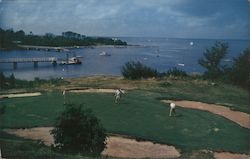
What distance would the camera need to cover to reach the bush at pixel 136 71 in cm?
570

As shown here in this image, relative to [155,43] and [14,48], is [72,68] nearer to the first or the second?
[14,48]

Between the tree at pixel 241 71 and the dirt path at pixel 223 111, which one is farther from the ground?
the tree at pixel 241 71

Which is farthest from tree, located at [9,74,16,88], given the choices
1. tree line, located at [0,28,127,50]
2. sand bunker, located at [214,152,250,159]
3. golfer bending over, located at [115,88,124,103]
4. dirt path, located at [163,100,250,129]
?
sand bunker, located at [214,152,250,159]

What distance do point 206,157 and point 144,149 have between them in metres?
0.77

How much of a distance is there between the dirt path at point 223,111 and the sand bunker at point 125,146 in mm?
628

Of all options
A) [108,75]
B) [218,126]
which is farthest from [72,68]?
[218,126]

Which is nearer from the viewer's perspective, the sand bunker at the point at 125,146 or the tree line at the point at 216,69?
the sand bunker at the point at 125,146

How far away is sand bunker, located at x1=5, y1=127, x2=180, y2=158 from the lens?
548 centimetres

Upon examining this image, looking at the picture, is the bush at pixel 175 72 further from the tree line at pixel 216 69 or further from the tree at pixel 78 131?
the tree at pixel 78 131

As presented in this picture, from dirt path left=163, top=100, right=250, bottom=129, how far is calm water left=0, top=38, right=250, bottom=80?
1.55 feet

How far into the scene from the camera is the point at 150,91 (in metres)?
5.75

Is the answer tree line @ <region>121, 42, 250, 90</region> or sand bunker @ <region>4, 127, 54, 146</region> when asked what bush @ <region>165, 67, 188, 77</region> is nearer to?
tree line @ <region>121, 42, 250, 90</region>

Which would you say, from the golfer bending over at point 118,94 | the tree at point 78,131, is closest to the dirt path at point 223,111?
the golfer bending over at point 118,94

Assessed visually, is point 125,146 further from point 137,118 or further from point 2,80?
point 2,80
